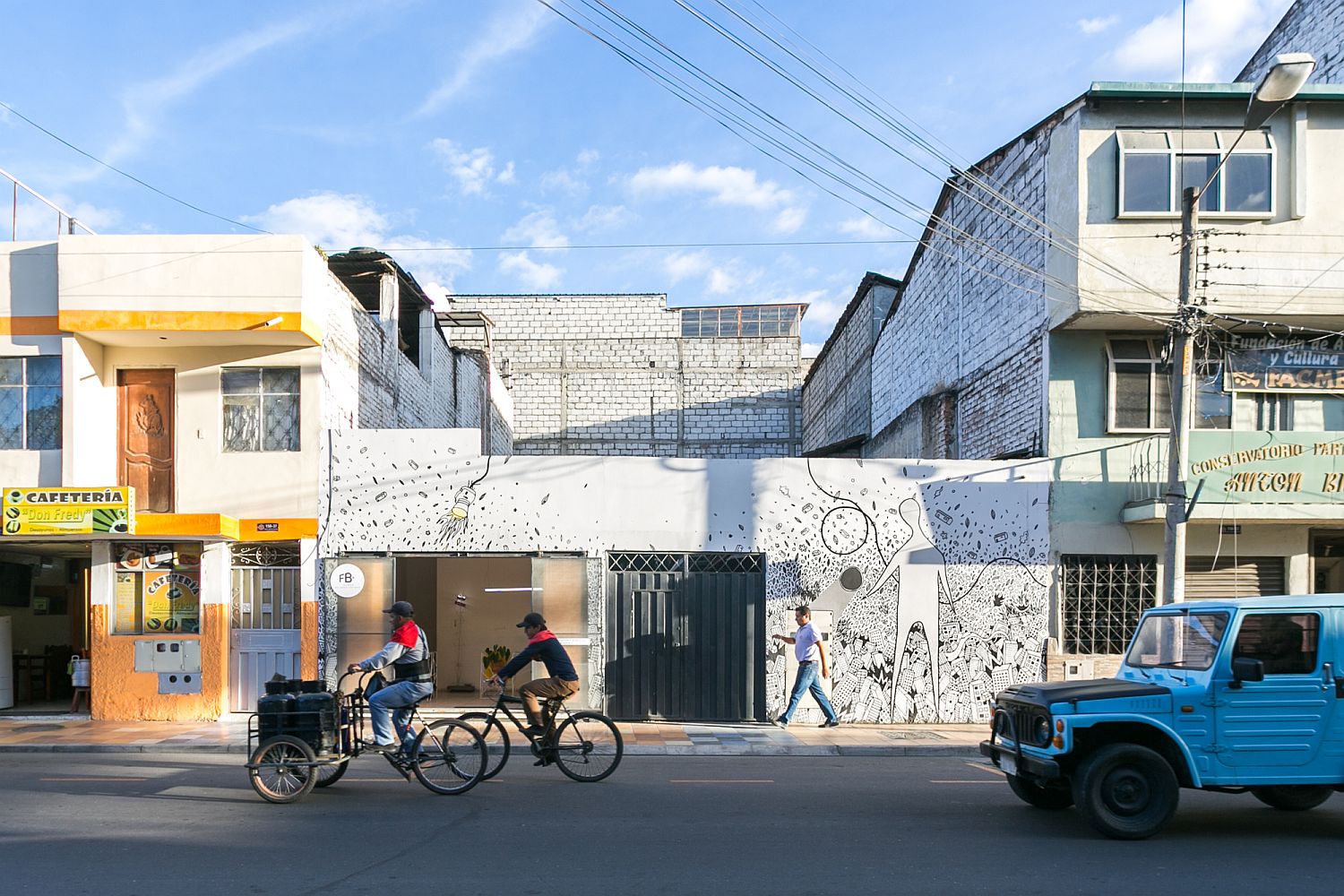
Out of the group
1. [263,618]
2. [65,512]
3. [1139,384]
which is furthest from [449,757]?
[1139,384]

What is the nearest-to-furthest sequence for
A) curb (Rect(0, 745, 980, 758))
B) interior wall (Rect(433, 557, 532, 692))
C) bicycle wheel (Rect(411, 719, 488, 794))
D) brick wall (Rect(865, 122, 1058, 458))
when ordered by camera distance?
bicycle wheel (Rect(411, 719, 488, 794)), curb (Rect(0, 745, 980, 758)), brick wall (Rect(865, 122, 1058, 458)), interior wall (Rect(433, 557, 532, 692))

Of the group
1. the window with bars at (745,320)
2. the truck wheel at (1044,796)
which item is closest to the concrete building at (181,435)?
the truck wheel at (1044,796)

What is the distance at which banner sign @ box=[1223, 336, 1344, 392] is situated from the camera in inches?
609

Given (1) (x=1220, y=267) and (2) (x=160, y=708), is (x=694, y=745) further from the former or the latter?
(1) (x=1220, y=267)

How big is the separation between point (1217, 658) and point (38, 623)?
19099 millimetres

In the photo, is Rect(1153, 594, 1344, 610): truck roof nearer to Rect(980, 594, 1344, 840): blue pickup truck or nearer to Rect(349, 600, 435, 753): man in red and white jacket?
Rect(980, 594, 1344, 840): blue pickup truck

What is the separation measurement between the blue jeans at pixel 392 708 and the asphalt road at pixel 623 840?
0.56m

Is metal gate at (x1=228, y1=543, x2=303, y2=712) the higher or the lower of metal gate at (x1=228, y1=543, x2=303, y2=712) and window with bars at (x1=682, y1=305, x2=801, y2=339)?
the lower

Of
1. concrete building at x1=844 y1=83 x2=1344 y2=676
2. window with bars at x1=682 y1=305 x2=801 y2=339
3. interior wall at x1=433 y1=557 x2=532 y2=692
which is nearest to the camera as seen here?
concrete building at x1=844 y1=83 x2=1344 y2=676

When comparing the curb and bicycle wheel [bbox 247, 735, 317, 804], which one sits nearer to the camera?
bicycle wheel [bbox 247, 735, 317, 804]

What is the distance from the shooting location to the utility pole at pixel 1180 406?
39.8 ft

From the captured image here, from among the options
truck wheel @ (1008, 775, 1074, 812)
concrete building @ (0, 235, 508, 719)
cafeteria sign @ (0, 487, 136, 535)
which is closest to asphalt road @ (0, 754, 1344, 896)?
truck wheel @ (1008, 775, 1074, 812)

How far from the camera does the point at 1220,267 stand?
576 inches

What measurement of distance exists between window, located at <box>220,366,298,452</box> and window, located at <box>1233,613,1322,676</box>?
12.6 m
